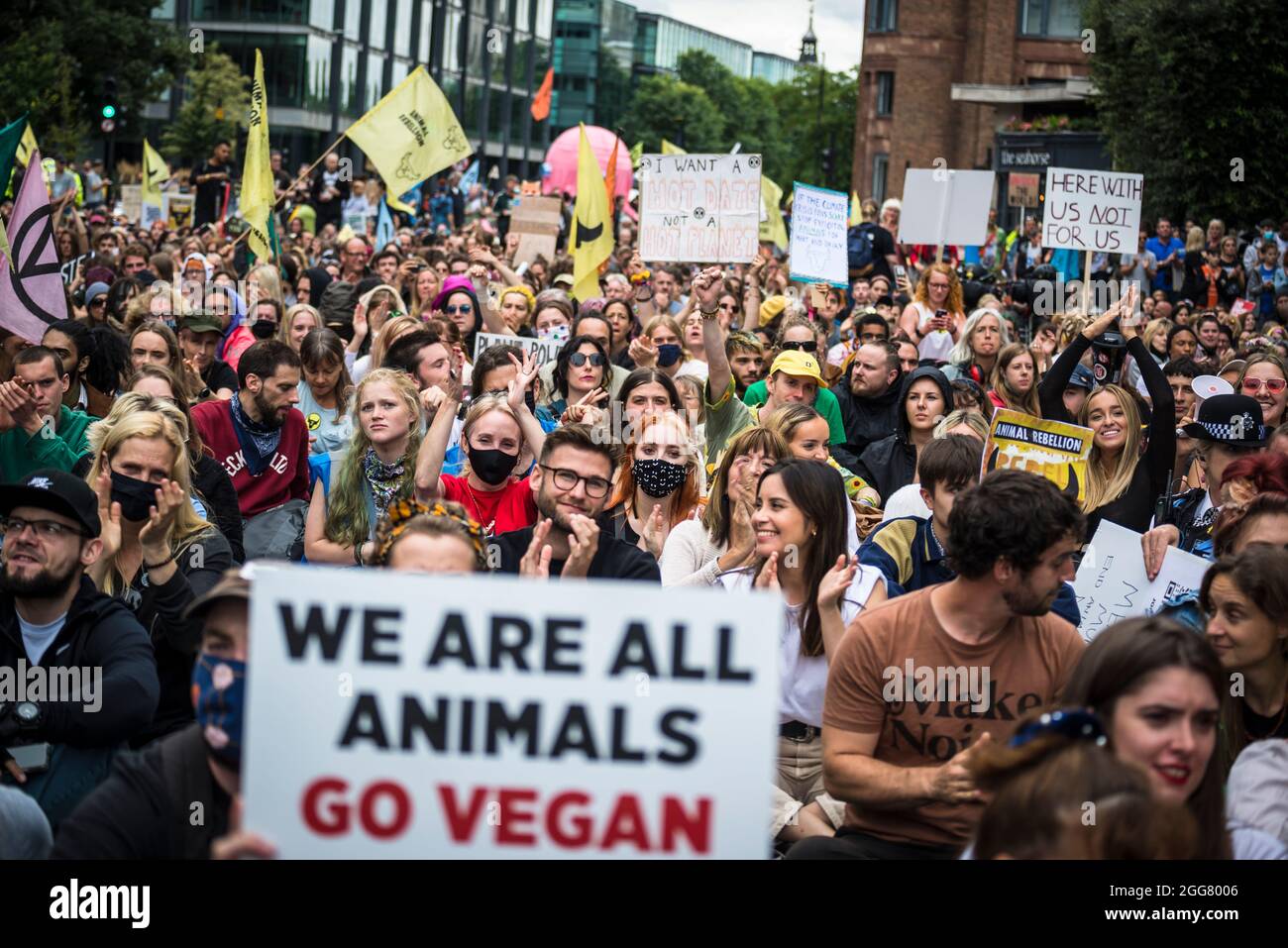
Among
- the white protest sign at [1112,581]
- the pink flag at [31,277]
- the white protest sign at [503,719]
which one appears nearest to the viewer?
the white protest sign at [503,719]

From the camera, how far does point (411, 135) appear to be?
16.0 metres

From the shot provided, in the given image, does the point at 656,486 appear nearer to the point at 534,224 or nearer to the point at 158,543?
the point at 158,543

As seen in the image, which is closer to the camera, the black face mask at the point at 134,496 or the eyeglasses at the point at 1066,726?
the eyeglasses at the point at 1066,726

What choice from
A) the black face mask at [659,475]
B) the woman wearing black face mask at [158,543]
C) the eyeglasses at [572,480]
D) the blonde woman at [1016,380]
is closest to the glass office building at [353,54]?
the blonde woman at [1016,380]

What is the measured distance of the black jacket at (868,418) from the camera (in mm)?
10180

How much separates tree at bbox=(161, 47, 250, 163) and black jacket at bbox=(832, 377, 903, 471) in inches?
1142

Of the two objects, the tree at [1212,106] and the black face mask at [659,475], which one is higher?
the tree at [1212,106]

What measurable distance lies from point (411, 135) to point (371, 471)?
30.6 ft

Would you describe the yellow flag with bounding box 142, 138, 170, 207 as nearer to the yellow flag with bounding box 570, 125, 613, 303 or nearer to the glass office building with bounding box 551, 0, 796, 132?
the yellow flag with bounding box 570, 125, 613, 303

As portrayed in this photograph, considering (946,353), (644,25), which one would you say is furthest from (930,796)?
(644,25)

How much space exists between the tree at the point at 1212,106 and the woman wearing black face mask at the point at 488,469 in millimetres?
20778

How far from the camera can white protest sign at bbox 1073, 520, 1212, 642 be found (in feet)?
20.5

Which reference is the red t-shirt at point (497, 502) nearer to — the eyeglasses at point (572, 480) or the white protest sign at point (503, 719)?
the eyeglasses at point (572, 480)

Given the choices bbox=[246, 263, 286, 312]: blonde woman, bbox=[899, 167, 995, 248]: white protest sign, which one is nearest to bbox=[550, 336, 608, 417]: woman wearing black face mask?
bbox=[246, 263, 286, 312]: blonde woman
